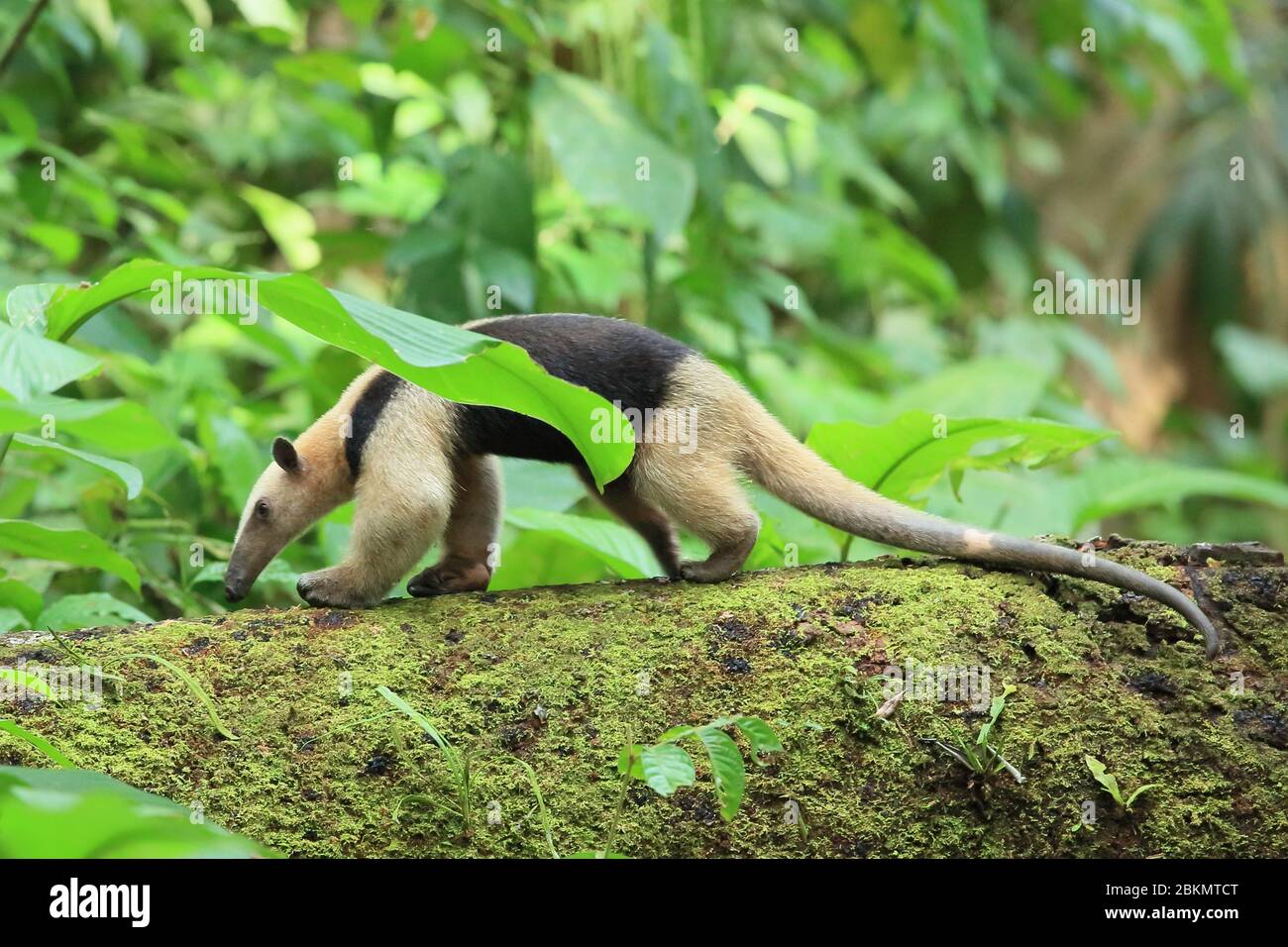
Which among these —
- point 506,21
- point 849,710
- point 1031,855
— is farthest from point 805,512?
point 506,21

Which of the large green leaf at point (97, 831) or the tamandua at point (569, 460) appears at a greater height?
the tamandua at point (569, 460)

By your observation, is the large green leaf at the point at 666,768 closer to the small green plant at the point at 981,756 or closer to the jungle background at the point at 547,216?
the small green plant at the point at 981,756

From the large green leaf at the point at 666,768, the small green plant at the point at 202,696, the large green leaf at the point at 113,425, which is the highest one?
the large green leaf at the point at 113,425

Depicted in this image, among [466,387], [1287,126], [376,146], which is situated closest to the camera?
[466,387]

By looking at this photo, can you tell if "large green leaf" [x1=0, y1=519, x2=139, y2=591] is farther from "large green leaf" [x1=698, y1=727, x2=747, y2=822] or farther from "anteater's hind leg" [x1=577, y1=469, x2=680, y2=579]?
"large green leaf" [x1=698, y1=727, x2=747, y2=822]

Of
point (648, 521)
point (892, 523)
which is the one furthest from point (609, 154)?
point (892, 523)

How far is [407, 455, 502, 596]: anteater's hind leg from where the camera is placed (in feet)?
16.8

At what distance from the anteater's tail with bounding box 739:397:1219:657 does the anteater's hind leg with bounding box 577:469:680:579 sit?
64 cm

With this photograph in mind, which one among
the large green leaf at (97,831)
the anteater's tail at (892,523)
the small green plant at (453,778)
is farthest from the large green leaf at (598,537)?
the large green leaf at (97,831)

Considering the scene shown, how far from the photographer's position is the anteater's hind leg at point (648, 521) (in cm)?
523

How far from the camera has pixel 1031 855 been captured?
11.3 feet

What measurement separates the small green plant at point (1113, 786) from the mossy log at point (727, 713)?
0.09 feet

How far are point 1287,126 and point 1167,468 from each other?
11170mm
